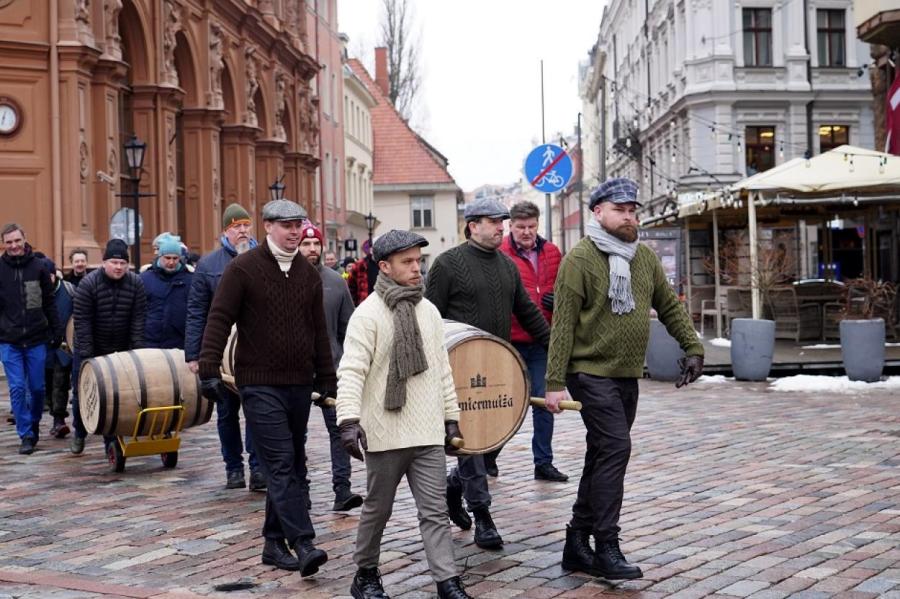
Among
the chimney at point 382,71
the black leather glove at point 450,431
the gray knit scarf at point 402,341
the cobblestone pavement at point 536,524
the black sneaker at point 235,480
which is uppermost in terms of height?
the chimney at point 382,71

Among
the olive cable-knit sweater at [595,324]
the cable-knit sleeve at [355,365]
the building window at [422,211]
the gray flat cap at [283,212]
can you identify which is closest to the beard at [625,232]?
the olive cable-knit sweater at [595,324]

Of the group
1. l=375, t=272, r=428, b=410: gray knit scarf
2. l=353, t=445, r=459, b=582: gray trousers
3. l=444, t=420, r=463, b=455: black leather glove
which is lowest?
l=353, t=445, r=459, b=582: gray trousers

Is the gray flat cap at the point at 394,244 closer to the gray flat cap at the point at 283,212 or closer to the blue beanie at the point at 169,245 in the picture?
the gray flat cap at the point at 283,212

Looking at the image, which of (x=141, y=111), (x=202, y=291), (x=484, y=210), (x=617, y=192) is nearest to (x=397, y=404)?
(x=617, y=192)

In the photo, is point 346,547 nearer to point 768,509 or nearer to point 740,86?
point 768,509

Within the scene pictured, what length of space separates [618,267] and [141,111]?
22896 millimetres

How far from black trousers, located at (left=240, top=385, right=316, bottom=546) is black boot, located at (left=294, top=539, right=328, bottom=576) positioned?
5 cm

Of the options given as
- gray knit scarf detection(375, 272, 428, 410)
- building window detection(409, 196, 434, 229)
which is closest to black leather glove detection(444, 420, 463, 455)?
gray knit scarf detection(375, 272, 428, 410)

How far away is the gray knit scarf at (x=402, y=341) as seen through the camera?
19.3 feet

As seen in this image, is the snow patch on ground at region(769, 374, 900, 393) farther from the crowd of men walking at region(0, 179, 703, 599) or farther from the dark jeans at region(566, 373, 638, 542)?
the dark jeans at region(566, 373, 638, 542)

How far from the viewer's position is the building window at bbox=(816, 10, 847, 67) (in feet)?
147

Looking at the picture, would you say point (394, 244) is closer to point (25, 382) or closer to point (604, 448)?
point (604, 448)

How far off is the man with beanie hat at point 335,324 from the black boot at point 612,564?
2.46 meters

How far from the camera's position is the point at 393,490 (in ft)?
19.7
